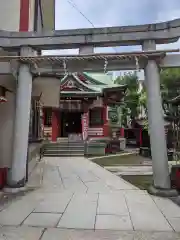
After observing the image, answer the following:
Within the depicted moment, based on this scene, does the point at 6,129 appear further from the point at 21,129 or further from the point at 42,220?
the point at 42,220

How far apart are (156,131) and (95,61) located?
99.9 inches

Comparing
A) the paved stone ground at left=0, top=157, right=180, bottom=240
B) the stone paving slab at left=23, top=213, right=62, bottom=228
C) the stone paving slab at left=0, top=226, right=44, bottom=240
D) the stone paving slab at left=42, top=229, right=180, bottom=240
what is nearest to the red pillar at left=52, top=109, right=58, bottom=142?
the paved stone ground at left=0, top=157, right=180, bottom=240

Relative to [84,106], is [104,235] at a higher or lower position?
lower

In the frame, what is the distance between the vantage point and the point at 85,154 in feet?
58.4

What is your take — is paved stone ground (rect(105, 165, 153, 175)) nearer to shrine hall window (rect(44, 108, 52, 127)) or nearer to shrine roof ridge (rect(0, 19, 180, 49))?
shrine roof ridge (rect(0, 19, 180, 49))

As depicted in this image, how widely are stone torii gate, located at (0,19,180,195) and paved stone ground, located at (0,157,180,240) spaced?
95cm

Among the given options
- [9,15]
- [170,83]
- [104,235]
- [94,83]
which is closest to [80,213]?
[104,235]

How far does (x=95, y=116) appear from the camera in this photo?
21484 millimetres

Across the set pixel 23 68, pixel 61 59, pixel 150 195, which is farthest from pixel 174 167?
pixel 23 68

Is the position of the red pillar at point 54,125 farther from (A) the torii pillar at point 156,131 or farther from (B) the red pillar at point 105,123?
(A) the torii pillar at point 156,131

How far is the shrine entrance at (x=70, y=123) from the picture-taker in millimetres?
23078

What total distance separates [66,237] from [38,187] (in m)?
3.68

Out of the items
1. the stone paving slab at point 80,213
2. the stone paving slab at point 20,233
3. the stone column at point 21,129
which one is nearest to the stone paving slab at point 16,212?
the stone paving slab at point 20,233

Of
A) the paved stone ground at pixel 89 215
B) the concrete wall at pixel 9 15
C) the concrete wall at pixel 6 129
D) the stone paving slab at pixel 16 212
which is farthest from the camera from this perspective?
the concrete wall at pixel 6 129
